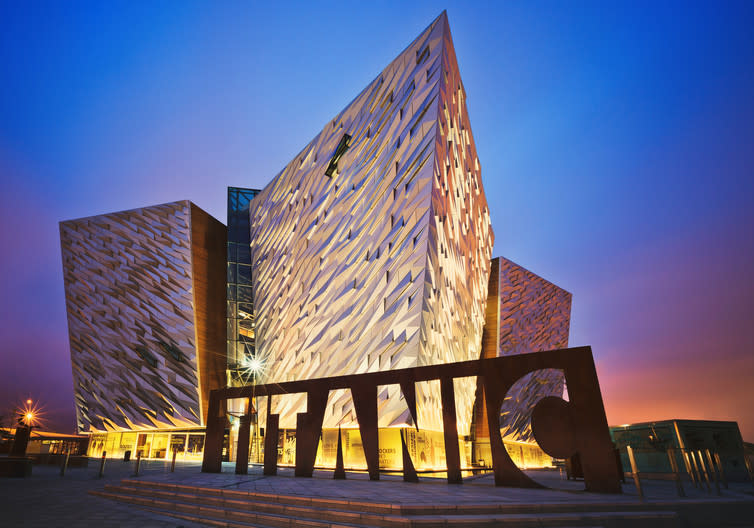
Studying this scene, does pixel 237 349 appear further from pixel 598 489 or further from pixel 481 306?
pixel 598 489

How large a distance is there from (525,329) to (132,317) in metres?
24.8

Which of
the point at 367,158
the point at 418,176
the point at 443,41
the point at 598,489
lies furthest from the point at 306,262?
the point at 598,489

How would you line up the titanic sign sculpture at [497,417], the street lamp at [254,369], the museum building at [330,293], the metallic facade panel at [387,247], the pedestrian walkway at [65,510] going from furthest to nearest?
the street lamp at [254,369] → the museum building at [330,293] → the metallic facade panel at [387,247] → the titanic sign sculpture at [497,417] → the pedestrian walkway at [65,510]

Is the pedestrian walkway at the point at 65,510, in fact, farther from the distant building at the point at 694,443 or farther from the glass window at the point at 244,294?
the glass window at the point at 244,294

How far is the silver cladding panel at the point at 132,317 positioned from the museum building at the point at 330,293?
85 millimetres

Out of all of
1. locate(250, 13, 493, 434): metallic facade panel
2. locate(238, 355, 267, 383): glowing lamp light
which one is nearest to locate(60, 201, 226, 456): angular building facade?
locate(238, 355, 267, 383): glowing lamp light

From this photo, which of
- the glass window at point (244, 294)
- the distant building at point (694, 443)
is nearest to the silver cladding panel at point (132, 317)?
the glass window at point (244, 294)

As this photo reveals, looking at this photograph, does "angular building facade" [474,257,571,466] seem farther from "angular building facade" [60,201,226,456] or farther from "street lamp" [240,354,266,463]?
"angular building facade" [60,201,226,456]

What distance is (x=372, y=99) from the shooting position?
1916cm

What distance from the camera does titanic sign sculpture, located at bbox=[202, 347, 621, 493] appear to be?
7609 millimetres

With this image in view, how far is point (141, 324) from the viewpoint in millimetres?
22734

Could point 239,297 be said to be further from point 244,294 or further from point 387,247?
point 387,247

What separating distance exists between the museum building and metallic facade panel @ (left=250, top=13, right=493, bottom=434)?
8cm

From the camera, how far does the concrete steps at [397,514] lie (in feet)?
17.5
